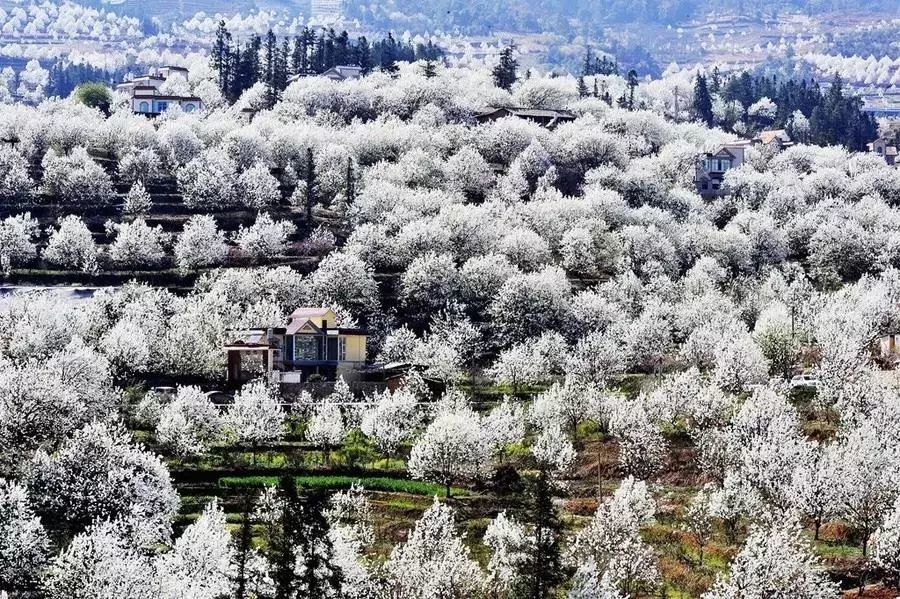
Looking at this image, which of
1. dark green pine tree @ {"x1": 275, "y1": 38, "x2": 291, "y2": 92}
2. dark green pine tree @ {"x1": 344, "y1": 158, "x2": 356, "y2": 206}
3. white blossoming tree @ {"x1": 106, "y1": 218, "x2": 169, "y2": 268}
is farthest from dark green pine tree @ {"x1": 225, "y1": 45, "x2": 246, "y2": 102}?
white blossoming tree @ {"x1": 106, "y1": 218, "x2": 169, "y2": 268}

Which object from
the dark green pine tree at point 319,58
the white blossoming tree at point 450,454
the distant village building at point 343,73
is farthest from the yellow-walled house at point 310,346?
the dark green pine tree at point 319,58

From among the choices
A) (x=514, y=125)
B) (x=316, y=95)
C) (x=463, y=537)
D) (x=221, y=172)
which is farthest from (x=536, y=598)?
(x=316, y=95)

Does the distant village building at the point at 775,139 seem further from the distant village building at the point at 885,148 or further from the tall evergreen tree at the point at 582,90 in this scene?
the tall evergreen tree at the point at 582,90

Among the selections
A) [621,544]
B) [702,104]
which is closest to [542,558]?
[621,544]

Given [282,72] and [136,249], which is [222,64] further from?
[136,249]

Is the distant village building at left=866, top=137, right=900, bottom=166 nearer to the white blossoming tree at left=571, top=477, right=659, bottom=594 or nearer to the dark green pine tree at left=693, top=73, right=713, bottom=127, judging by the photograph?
the dark green pine tree at left=693, top=73, right=713, bottom=127
